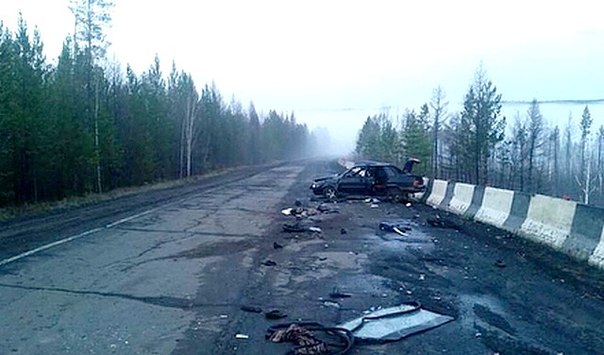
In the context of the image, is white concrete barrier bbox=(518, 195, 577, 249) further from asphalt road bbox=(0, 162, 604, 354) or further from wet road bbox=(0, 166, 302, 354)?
wet road bbox=(0, 166, 302, 354)

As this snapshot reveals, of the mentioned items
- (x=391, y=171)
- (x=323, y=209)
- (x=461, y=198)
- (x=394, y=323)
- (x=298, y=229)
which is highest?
(x=391, y=171)

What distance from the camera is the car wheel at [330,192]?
25.8 metres

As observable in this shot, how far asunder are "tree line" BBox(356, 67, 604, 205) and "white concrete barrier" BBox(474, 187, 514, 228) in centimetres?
3465

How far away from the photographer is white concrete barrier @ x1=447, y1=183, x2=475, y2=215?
1861 centimetres

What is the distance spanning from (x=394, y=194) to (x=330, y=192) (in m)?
2.97

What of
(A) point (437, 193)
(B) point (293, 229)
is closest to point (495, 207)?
(B) point (293, 229)

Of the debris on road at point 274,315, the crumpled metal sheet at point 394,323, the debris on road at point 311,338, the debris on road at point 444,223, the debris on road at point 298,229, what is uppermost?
the debris on road at point 311,338

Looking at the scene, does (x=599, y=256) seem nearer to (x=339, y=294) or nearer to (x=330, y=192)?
(x=339, y=294)

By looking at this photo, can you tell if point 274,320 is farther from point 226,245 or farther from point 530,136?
point 530,136

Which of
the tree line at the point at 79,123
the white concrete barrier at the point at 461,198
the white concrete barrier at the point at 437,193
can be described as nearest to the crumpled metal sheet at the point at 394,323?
the white concrete barrier at the point at 461,198

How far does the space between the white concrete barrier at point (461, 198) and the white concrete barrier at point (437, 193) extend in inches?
53.4

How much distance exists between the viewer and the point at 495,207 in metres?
15.8

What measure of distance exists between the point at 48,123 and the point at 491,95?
5247cm

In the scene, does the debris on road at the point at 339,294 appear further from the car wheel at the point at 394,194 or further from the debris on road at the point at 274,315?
the car wheel at the point at 394,194
